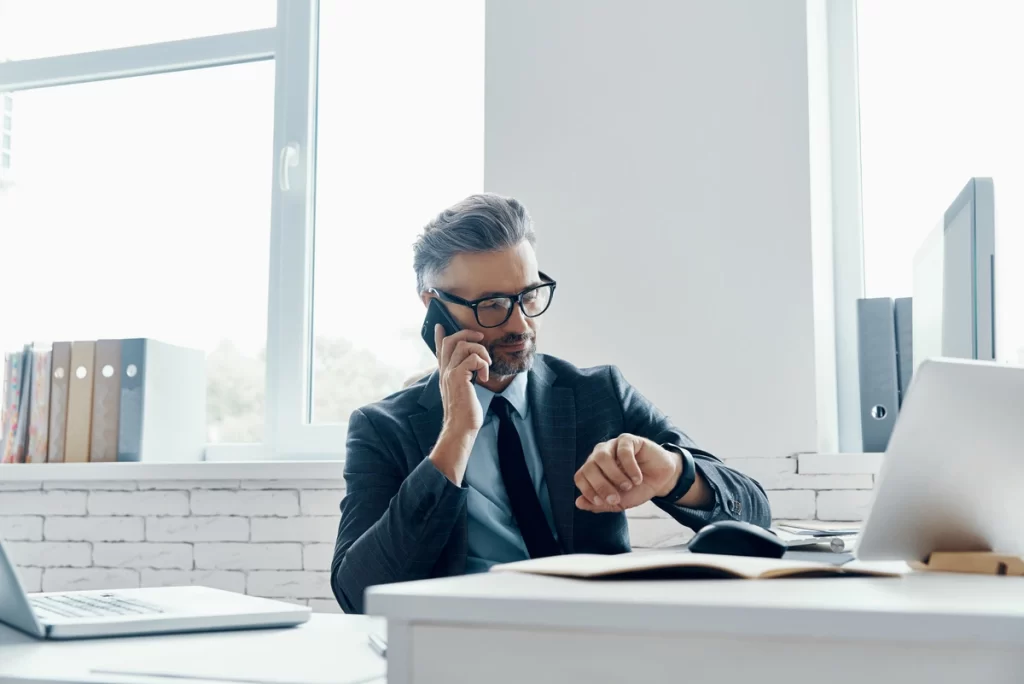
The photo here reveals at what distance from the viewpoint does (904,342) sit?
2117 mm

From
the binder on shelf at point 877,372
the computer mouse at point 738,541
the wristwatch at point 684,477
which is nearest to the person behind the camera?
the computer mouse at point 738,541

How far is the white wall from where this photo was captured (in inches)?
85.0

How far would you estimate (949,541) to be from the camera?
0.75 metres

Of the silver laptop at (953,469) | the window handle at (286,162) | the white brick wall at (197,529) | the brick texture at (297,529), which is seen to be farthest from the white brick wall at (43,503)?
the silver laptop at (953,469)

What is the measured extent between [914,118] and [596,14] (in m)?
0.86

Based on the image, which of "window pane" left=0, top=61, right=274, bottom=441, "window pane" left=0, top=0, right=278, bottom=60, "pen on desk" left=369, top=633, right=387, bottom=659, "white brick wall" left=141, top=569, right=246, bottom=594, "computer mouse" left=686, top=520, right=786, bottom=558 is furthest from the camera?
"window pane" left=0, top=0, right=278, bottom=60

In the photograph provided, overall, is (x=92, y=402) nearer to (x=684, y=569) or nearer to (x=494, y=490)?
(x=494, y=490)

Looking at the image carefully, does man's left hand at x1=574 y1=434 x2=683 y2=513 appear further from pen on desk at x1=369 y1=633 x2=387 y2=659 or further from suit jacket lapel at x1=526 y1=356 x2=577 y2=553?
suit jacket lapel at x1=526 y1=356 x2=577 y2=553

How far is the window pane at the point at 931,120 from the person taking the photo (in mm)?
2346

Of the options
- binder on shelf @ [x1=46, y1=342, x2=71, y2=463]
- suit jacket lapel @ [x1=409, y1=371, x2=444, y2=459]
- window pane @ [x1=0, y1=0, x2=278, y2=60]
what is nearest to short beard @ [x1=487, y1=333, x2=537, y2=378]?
suit jacket lapel @ [x1=409, y1=371, x2=444, y2=459]

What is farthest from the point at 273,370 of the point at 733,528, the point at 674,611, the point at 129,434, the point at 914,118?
the point at 674,611

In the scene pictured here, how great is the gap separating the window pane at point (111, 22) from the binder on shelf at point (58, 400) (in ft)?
3.51

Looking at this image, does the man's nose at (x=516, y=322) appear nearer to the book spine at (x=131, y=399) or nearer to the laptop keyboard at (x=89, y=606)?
the laptop keyboard at (x=89, y=606)

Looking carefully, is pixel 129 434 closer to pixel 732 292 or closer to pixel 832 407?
pixel 732 292
